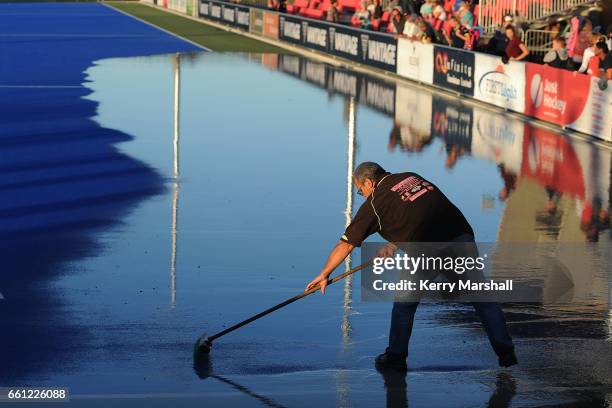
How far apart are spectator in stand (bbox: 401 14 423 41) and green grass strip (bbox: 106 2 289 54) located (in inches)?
464

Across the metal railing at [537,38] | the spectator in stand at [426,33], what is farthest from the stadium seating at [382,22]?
the spectator in stand at [426,33]

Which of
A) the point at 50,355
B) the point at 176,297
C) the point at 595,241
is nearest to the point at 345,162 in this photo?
the point at 595,241

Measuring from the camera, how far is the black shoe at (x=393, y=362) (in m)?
10.1

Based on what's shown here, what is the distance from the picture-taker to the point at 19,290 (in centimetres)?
1286

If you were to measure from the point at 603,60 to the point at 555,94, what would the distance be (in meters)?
1.40

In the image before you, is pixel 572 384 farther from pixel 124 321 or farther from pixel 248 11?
pixel 248 11

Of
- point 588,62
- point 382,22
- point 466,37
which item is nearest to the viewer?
point 588,62

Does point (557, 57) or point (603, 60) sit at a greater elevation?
point (603, 60)

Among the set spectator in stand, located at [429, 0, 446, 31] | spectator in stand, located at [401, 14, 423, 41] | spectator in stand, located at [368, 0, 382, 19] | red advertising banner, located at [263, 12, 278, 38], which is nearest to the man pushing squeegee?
spectator in stand, located at [401, 14, 423, 41]

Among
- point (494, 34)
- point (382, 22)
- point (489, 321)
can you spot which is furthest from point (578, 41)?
point (382, 22)

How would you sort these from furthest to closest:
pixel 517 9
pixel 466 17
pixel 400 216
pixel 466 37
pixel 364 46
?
1. pixel 364 46
2. pixel 517 9
3. pixel 466 17
4. pixel 466 37
5. pixel 400 216

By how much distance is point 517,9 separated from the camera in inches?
1631

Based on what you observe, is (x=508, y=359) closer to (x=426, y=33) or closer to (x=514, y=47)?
(x=514, y=47)

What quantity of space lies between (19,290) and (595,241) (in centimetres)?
696
